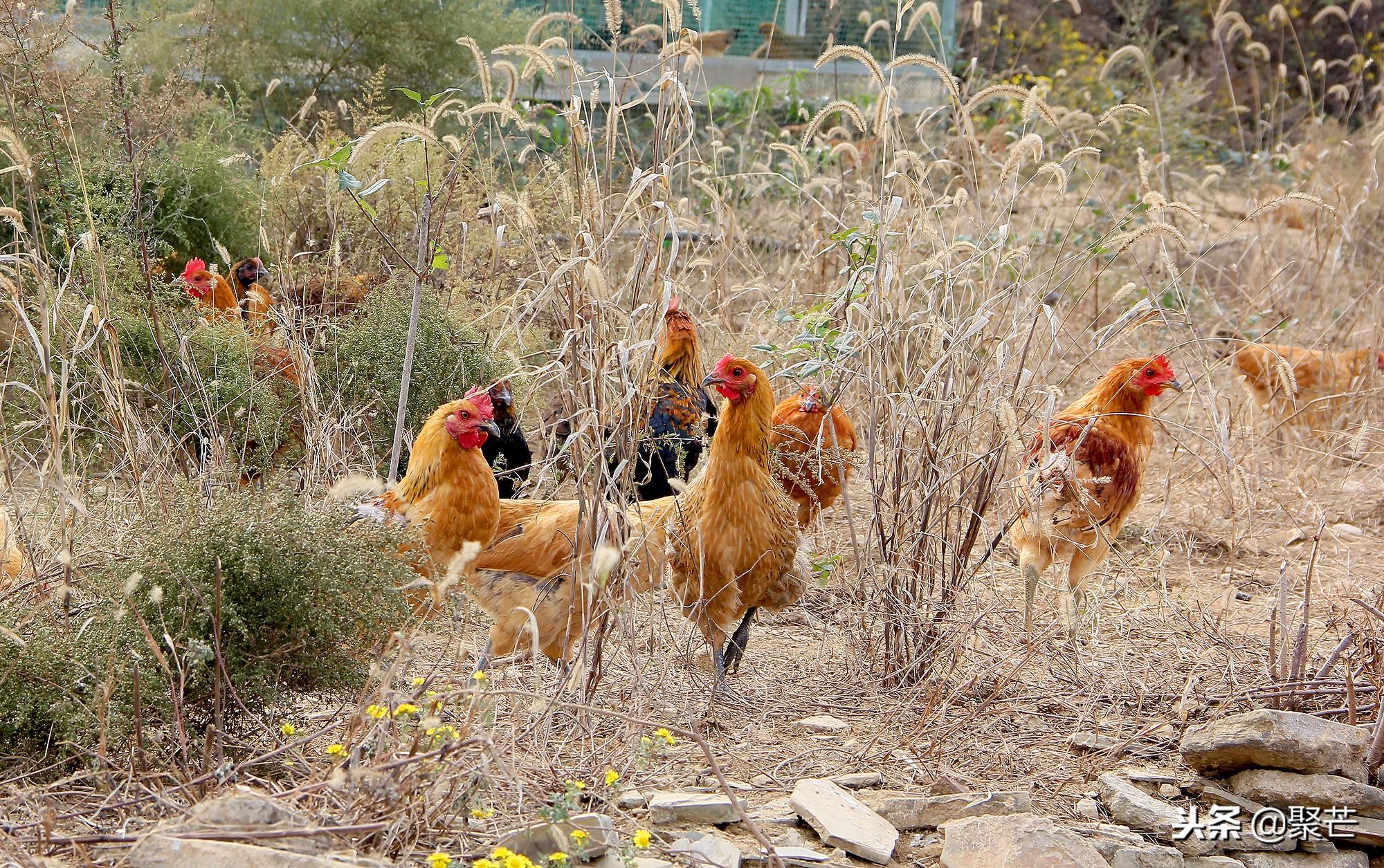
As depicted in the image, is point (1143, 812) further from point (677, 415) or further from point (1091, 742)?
point (677, 415)

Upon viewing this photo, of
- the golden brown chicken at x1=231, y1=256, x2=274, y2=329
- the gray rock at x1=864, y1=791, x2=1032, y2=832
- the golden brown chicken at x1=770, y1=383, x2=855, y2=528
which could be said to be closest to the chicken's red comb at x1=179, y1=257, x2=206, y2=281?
the golden brown chicken at x1=231, y1=256, x2=274, y2=329

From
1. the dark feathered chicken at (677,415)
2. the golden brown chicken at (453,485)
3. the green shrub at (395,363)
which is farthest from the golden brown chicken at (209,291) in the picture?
the dark feathered chicken at (677,415)

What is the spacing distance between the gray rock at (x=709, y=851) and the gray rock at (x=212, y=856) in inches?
29.2

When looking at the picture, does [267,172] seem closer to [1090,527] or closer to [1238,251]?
[1090,527]

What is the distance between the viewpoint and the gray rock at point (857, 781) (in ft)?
10.3

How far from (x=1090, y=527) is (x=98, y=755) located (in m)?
3.34

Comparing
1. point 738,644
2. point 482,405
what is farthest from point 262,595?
point 738,644

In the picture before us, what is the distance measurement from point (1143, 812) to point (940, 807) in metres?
0.54

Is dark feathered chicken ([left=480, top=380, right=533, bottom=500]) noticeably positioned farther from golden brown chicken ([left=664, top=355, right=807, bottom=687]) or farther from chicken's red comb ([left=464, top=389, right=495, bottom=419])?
golden brown chicken ([left=664, top=355, right=807, bottom=687])

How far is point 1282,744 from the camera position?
10.0ft

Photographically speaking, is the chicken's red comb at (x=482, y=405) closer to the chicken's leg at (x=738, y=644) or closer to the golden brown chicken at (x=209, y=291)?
the chicken's leg at (x=738, y=644)

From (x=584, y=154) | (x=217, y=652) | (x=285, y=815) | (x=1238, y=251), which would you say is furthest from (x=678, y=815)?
(x=1238, y=251)

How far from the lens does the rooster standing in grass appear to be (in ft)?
14.1

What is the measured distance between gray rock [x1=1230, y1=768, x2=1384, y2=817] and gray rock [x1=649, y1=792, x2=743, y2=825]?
4.71ft
